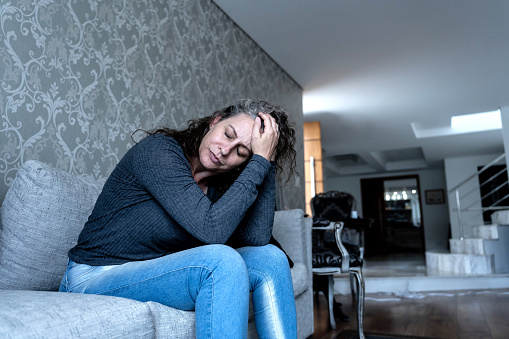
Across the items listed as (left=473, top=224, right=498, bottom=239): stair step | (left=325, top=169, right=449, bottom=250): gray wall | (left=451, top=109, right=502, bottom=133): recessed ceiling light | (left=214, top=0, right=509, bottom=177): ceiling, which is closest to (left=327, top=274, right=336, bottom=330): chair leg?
(left=214, top=0, right=509, bottom=177): ceiling

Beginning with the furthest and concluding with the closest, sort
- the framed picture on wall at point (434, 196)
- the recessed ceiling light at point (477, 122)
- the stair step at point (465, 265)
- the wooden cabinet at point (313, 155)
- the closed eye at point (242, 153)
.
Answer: the framed picture on wall at point (434, 196)
the recessed ceiling light at point (477, 122)
the wooden cabinet at point (313, 155)
the stair step at point (465, 265)
the closed eye at point (242, 153)

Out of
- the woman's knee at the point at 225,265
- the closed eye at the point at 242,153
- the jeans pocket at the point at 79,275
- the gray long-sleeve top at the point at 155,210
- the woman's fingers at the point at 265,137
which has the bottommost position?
the jeans pocket at the point at 79,275

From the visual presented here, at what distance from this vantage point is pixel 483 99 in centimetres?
552

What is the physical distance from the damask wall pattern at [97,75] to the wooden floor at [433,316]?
1671 mm

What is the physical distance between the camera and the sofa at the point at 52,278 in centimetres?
76

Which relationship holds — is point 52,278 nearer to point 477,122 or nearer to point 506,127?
point 506,127

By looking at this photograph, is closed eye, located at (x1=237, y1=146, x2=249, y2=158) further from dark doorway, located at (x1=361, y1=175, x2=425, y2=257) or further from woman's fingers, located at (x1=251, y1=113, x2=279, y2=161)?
dark doorway, located at (x1=361, y1=175, x2=425, y2=257)

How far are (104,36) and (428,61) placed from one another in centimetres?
351

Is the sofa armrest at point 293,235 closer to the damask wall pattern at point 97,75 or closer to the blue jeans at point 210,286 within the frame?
the damask wall pattern at point 97,75

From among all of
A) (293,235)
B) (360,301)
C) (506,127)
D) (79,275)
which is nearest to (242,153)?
(79,275)

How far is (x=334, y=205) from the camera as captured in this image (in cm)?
404

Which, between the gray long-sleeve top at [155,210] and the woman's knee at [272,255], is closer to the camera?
the gray long-sleeve top at [155,210]

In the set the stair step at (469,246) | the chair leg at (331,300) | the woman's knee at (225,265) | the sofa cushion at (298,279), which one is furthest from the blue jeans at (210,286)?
the stair step at (469,246)

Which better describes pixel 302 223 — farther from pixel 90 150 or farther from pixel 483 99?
pixel 483 99
